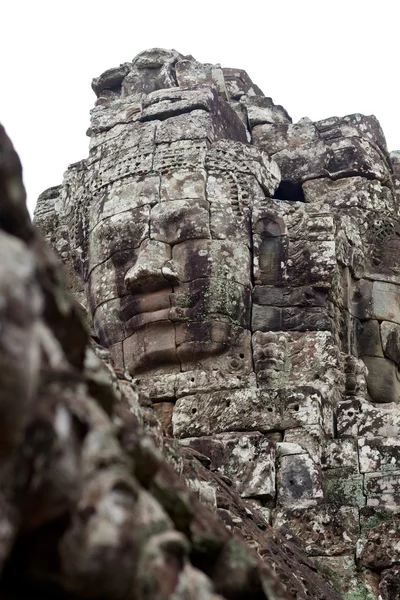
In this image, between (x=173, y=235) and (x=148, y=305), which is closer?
(x=148, y=305)

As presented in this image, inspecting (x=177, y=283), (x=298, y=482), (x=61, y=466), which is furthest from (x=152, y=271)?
(x=61, y=466)

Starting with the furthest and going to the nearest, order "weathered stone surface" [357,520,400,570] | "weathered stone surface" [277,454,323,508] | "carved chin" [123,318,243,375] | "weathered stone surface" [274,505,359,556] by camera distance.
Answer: "carved chin" [123,318,243,375] < "weathered stone surface" [277,454,323,508] < "weathered stone surface" [274,505,359,556] < "weathered stone surface" [357,520,400,570]

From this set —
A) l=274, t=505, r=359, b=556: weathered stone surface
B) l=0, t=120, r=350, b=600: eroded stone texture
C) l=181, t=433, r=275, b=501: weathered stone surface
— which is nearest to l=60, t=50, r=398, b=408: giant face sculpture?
l=181, t=433, r=275, b=501: weathered stone surface

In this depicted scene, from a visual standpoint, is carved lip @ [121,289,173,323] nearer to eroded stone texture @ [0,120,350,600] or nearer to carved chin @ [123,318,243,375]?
carved chin @ [123,318,243,375]

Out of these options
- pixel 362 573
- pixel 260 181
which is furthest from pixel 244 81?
pixel 362 573

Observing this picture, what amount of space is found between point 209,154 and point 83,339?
31.5 feet

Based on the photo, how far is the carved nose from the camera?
39.2 ft

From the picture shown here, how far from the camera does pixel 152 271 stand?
1192 centimetres

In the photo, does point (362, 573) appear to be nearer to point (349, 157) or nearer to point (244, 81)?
point (349, 157)

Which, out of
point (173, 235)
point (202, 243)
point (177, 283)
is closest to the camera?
point (177, 283)

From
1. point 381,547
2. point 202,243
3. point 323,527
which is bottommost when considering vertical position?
point 381,547

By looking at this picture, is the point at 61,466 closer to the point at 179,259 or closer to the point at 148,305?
the point at 148,305

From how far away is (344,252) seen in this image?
12867 mm

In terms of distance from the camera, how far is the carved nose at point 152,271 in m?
11.9
